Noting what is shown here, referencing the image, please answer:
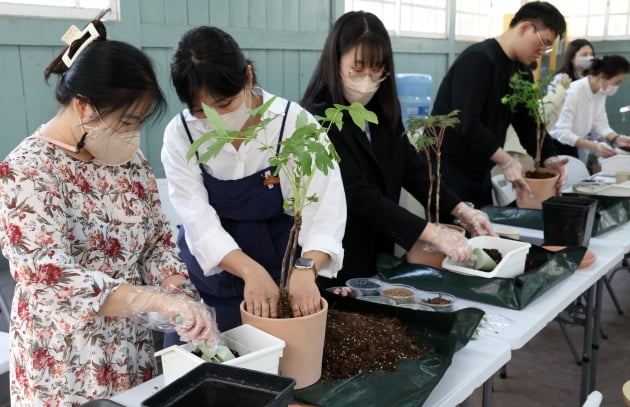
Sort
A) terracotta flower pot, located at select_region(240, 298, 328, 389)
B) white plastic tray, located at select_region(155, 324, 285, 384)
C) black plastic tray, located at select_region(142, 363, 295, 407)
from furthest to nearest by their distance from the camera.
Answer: terracotta flower pot, located at select_region(240, 298, 328, 389), white plastic tray, located at select_region(155, 324, 285, 384), black plastic tray, located at select_region(142, 363, 295, 407)

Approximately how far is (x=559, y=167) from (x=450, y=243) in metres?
1.31

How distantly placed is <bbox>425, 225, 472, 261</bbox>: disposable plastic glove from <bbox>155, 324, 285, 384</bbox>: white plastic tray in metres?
0.80

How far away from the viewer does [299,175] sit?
1106mm

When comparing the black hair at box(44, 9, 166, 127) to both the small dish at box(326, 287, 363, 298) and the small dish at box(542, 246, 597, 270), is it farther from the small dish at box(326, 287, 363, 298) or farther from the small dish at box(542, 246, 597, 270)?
the small dish at box(542, 246, 597, 270)

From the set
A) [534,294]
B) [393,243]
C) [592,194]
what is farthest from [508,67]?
[534,294]

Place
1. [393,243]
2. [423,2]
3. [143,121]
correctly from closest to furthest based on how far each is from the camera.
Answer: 1. [143,121]
2. [393,243]
3. [423,2]

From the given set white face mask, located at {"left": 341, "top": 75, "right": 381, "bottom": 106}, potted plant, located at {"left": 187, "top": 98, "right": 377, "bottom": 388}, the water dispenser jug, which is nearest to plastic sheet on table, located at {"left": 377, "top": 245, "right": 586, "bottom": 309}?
white face mask, located at {"left": 341, "top": 75, "right": 381, "bottom": 106}

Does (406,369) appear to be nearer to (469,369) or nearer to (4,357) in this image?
(469,369)

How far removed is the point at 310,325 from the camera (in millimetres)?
1115

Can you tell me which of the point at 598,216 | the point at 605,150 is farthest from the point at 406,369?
the point at 605,150

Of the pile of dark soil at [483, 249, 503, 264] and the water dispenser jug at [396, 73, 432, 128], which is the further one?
the water dispenser jug at [396, 73, 432, 128]

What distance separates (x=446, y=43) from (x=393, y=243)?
4462 mm

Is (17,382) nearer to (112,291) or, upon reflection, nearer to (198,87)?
(112,291)

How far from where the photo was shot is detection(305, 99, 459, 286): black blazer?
1.81 m
